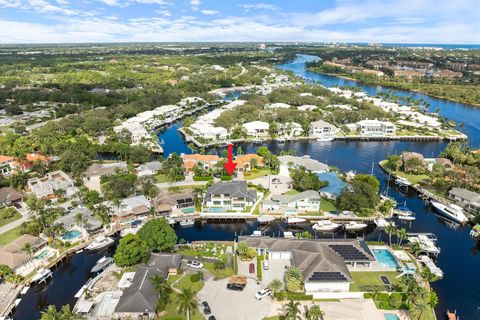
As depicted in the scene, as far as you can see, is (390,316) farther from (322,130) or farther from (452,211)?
(322,130)

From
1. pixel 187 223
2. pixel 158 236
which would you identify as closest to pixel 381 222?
pixel 187 223

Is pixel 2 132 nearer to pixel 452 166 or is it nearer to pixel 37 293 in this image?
pixel 37 293

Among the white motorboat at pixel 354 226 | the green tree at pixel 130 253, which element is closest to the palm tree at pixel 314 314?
the green tree at pixel 130 253

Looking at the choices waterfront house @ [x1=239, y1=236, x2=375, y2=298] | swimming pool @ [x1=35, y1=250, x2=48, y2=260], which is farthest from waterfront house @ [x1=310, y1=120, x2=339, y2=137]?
swimming pool @ [x1=35, y1=250, x2=48, y2=260]

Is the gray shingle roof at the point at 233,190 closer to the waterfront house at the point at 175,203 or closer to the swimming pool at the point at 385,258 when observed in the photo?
the waterfront house at the point at 175,203

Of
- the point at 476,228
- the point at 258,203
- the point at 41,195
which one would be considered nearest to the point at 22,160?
the point at 41,195

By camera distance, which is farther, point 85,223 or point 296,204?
point 296,204
